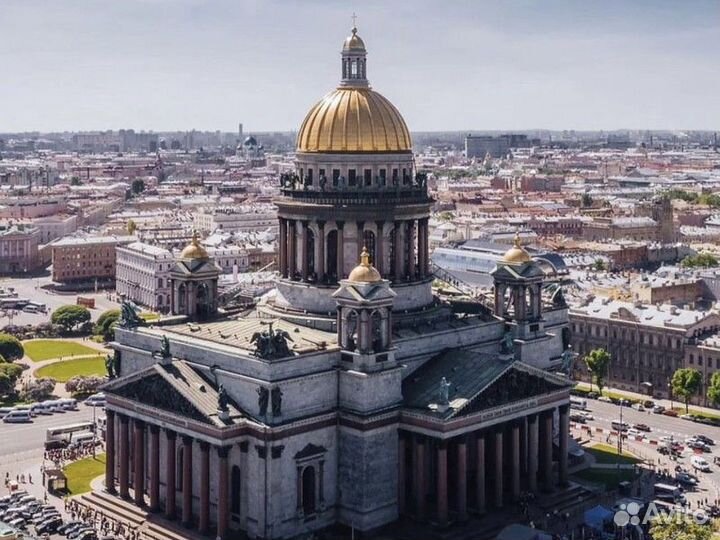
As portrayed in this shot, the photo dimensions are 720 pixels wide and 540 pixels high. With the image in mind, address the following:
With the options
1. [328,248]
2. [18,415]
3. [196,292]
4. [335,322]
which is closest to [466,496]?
[335,322]

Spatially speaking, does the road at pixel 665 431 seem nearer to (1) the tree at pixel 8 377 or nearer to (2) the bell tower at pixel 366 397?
(2) the bell tower at pixel 366 397

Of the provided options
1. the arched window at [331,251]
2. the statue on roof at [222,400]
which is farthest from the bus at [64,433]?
the arched window at [331,251]

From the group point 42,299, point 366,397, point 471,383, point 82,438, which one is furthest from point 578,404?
point 42,299

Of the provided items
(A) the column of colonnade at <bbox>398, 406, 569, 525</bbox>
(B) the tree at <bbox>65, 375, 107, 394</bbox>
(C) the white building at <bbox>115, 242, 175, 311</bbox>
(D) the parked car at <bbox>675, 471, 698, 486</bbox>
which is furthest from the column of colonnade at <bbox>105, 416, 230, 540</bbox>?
(C) the white building at <bbox>115, 242, 175, 311</bbox>

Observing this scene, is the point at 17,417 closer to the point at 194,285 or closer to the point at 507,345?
the point at 194,285

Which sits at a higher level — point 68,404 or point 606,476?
point 68,404

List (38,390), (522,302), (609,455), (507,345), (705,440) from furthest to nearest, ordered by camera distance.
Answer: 1. (38,390)
2. (705,440)
3. (609,455)
4. (522,302)
5. (507,345)

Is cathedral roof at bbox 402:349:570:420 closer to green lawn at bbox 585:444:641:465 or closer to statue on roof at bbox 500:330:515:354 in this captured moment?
statue on roof at bbox 500:330:515:354

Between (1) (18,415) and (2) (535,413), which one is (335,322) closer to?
(2) (535,413)
